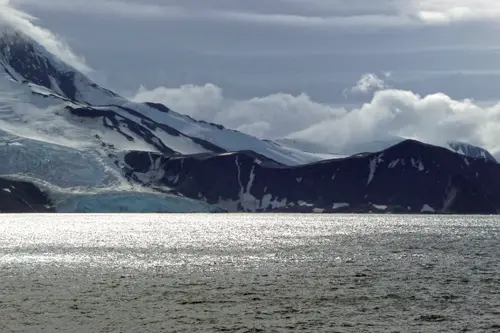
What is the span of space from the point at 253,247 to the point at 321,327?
122 m

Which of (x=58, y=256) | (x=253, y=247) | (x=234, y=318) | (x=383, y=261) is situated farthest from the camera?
(x=253, y=247)

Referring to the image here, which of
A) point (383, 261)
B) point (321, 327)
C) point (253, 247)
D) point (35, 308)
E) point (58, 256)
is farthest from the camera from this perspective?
point (253, 247)

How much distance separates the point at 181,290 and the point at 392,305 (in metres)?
27.1

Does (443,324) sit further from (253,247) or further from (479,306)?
(253,247)

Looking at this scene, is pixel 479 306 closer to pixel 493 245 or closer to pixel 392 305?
pixel 392 305

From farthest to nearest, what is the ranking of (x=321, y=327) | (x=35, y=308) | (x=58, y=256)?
(x=58, y=256)
(x=35, y=308)
(x=321, y=327)

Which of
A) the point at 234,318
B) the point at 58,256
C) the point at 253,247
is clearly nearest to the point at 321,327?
the point at 234,318

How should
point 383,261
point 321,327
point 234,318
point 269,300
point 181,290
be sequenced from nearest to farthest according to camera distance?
point 321,327 < point 234,318 < point 269,300 < point 181,290 < point 383,261

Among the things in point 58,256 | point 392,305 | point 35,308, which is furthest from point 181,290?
point 58,256

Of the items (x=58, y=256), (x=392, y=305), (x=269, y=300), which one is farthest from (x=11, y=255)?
(x=392, y=305)

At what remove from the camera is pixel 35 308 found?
279 feet

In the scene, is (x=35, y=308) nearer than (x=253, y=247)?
Yes

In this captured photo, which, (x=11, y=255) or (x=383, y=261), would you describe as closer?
(x=383, y=261)

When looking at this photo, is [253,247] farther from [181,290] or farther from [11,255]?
[181,290]
